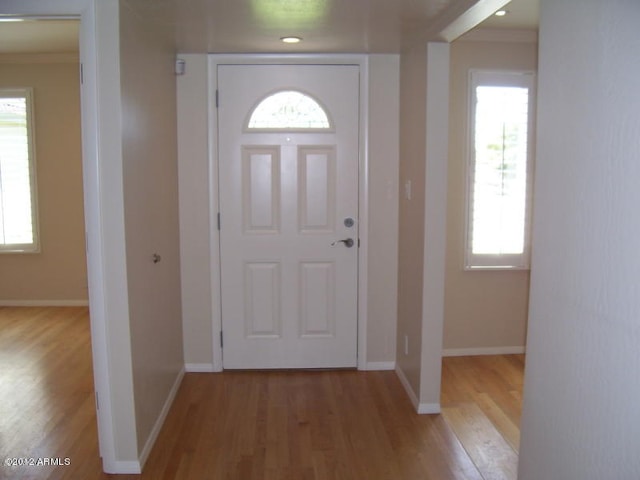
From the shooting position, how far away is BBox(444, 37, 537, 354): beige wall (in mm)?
3844

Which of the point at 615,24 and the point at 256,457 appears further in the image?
the point at 256,457

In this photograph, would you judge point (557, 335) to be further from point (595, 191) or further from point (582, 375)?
point (595, 191)

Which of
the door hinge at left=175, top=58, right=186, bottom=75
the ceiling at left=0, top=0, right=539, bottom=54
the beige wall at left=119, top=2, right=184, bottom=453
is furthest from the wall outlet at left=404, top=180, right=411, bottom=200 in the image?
the door hinge at left=175, top=58, right=186, bottom=75

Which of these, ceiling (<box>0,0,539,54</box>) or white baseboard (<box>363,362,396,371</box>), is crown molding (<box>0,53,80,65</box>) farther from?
white baseboard (<box>363,362,396,371</box>)

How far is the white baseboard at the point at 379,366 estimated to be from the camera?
3848mm

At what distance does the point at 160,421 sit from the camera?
299 cm

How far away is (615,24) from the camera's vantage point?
1.31 m

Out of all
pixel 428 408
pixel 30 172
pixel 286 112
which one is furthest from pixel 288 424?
pixel 30 172

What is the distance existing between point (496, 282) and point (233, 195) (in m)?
2.06

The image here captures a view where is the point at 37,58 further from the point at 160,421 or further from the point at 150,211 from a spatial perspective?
the point at 160,421

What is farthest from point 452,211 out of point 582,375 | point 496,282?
point 582,375

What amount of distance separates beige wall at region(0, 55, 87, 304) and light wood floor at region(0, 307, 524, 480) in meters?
1.44

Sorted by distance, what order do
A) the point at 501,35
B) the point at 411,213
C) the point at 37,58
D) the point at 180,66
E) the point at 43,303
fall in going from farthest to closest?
the point at 43,303 → the point at 37,58 → the point at 501,35 → the point at 180,66 → the point at 411,213

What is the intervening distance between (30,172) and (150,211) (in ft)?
10.1
